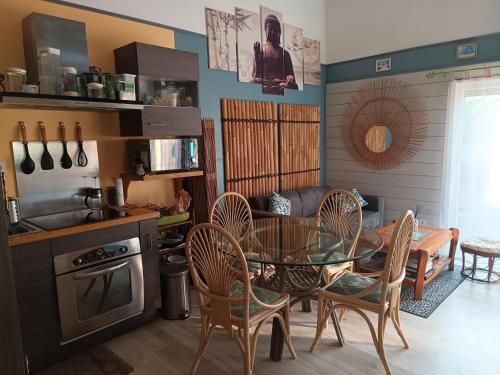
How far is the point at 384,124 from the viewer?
15.1 ft

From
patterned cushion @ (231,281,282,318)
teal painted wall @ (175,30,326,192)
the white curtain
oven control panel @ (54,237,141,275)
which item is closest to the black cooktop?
oven control panel @ (54,237,141,275)

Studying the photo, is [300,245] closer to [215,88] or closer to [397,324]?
[397,324]

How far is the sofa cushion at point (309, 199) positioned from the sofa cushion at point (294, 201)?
8 centimetres

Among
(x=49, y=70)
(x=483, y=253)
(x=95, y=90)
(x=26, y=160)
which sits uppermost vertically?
(x=49, y=70)

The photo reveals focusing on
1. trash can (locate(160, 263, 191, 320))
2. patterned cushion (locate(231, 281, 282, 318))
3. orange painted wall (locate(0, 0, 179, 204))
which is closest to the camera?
patterned cushion (locate(231, 281, 282, 318))

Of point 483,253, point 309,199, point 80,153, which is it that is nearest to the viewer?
point 80,153

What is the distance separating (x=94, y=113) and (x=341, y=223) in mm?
2254

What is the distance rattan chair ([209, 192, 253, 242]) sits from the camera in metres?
2.91

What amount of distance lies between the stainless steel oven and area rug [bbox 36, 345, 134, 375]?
17 cm

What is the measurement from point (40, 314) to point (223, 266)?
1.20m

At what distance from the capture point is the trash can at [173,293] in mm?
2797

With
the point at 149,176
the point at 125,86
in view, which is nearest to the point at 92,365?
the point at 149,176

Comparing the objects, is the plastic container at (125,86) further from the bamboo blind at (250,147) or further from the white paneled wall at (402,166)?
the white paneled wall at (402,166)

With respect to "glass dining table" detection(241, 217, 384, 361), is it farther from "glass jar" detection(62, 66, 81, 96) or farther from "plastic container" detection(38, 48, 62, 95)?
"plastic container" detection(38, 48, 62, 95)
